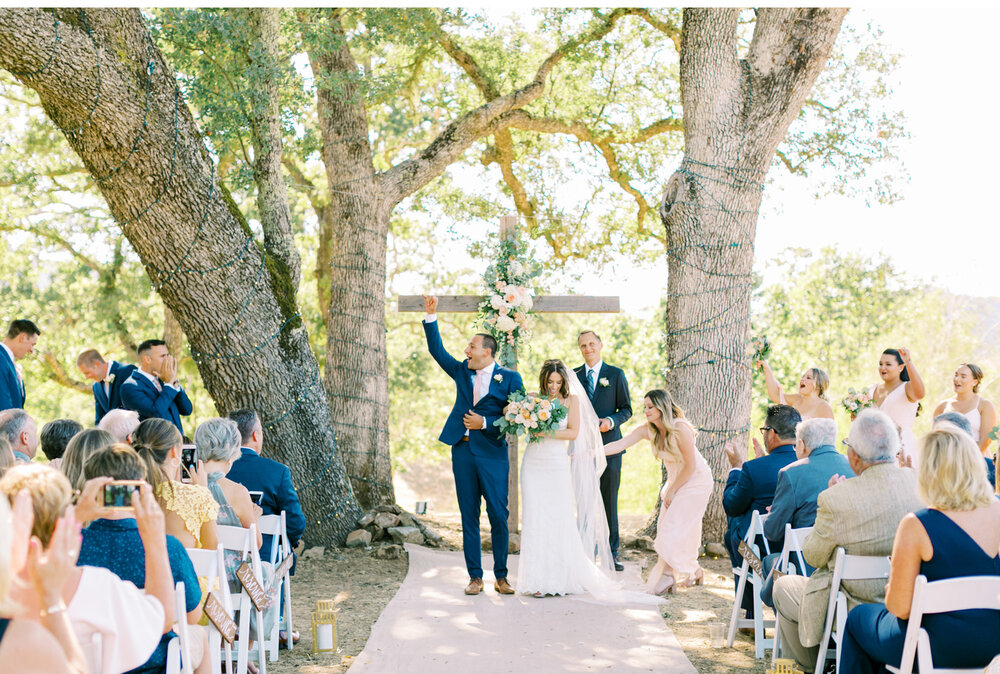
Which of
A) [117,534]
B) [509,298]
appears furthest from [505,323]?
[117,534]

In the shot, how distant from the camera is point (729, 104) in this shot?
28.4ft

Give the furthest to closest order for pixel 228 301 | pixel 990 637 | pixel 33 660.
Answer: pixel 228 301, pixel 990 637, pixel 33 660

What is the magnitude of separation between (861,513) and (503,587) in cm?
325

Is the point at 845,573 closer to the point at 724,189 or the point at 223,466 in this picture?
the point at 223,466

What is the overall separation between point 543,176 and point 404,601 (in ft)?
25.8

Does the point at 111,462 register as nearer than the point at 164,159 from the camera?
Yes

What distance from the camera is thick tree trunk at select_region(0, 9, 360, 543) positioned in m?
6.30

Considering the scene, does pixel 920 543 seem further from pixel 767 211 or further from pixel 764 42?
pixel 767 211

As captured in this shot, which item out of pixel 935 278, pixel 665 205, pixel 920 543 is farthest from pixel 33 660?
pixel 935 278

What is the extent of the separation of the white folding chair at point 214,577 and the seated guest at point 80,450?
0.55 meters

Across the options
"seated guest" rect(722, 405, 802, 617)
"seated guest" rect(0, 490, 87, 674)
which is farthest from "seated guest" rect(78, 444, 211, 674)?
"seated guest" rect(722, 405, 802, 617)

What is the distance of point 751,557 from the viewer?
16.5 ft

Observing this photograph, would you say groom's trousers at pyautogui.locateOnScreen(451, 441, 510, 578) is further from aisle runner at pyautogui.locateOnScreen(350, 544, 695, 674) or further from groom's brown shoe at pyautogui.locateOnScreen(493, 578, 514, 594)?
aisle runner at pyautogui.locateOnScreen(350, 544, 695, 674)

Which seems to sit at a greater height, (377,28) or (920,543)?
(377,28)
